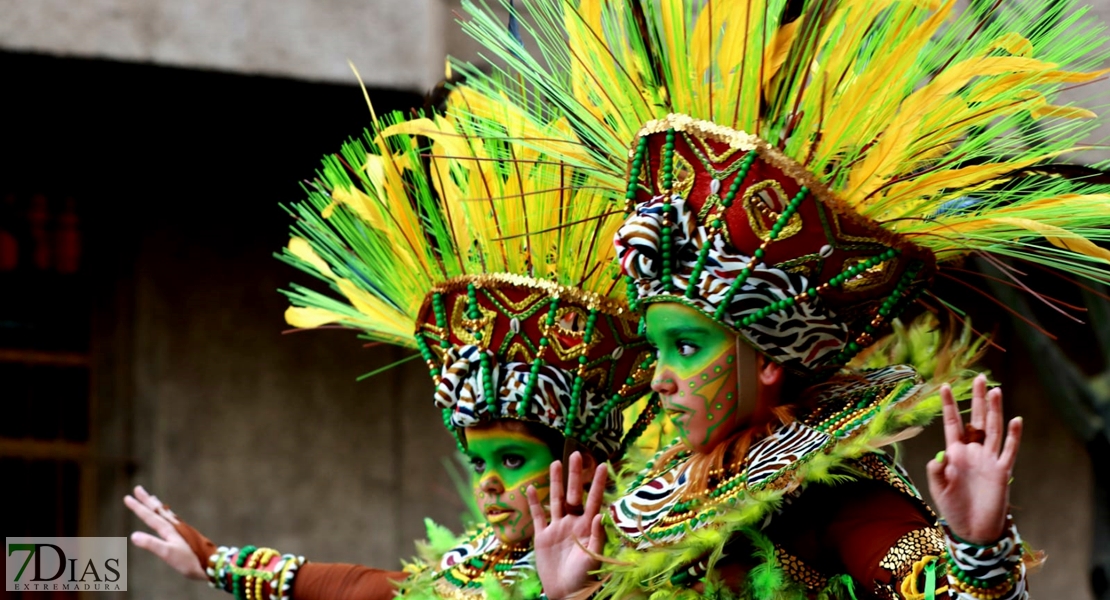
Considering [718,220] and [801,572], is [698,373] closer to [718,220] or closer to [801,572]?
[718,220]

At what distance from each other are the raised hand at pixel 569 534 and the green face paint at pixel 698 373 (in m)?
0.19

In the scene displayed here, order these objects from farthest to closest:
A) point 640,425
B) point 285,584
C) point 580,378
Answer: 1. point 285,584
2. point 640,425
3. point 580,378

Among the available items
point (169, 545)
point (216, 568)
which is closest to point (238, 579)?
point (216, 568)

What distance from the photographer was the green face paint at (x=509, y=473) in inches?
123

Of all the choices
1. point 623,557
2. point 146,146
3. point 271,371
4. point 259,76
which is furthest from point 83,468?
point 623,557

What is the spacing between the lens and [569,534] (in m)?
2.67

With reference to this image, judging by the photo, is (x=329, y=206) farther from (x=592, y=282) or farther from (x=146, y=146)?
(x=146, y=146)

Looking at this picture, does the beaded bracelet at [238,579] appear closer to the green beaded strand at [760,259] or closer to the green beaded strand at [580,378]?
the green beaded strand at [580,378]

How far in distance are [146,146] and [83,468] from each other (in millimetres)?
1274

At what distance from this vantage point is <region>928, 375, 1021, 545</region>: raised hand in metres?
2.09

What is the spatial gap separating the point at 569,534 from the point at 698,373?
37 cm

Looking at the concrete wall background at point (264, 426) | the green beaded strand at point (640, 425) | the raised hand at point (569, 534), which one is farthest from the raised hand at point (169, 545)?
the concrete wall background at point (264, 426)

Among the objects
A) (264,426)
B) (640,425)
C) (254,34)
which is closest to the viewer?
(640,425)

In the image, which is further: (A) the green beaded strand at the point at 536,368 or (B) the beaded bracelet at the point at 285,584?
(B) the beaded bracelet at the point at 285,584
